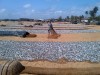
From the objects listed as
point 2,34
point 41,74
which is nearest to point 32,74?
point 41,74

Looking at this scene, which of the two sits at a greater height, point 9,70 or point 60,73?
point 9,70

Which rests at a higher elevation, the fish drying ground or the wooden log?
the wooden log

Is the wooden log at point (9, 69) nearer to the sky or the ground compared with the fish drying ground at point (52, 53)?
nearer to the sky

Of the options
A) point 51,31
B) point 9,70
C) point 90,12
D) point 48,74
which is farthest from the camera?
point 90,12

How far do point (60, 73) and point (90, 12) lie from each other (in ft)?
405

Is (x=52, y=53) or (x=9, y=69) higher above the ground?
(x=9, y=69)

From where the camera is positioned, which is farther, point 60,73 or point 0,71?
point 60,73

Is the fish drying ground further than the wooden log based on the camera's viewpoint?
Yes

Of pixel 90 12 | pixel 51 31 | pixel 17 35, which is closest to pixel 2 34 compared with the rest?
pixel 17 35

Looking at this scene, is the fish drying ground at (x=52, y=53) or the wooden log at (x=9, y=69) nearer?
the wooden log at (x=9, y=69)

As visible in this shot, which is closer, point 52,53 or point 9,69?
point 9,69

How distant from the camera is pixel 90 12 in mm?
126938

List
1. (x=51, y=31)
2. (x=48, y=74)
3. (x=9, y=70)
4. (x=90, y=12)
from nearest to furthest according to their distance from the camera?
(x=9, y=70)
(x=48, y=74)
(x=51, y=31)
(x=90, y=12)

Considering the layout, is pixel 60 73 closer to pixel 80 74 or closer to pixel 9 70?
pixel 80 74
